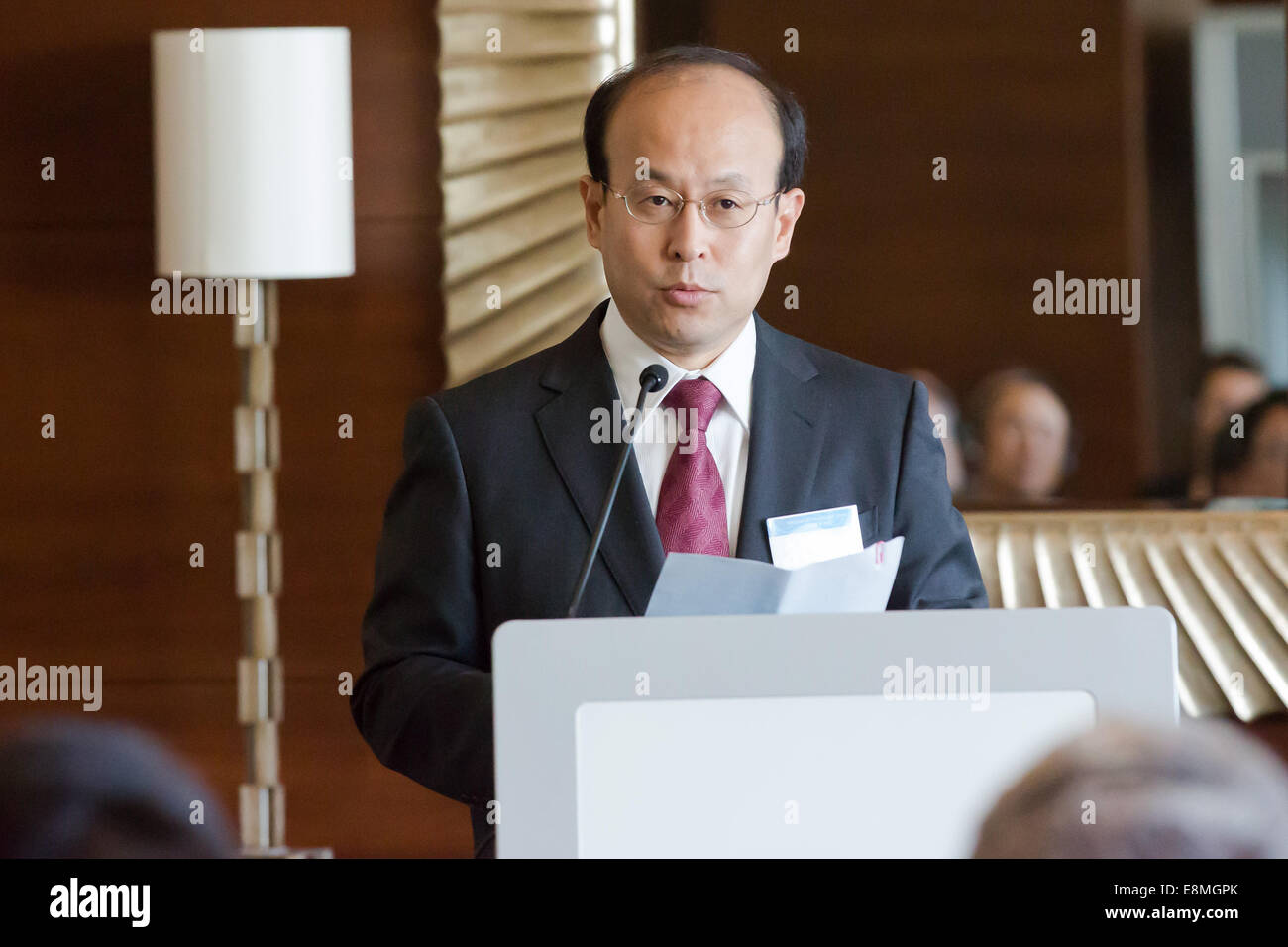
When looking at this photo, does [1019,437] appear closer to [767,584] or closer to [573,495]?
[573,495]

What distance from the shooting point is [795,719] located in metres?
0.64

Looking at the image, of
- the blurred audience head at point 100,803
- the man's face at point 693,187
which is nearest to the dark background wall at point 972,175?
the man's face at point 693,187

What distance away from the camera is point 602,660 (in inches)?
24.9

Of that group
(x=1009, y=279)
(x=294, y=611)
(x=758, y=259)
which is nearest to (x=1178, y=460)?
(x=1009, y=279)

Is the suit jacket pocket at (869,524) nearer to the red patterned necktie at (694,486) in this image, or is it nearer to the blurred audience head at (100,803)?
the red patterned necktie at (694,486)

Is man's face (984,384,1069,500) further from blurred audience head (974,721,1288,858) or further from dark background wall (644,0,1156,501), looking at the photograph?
blurred audience head (974,721,1288,858)

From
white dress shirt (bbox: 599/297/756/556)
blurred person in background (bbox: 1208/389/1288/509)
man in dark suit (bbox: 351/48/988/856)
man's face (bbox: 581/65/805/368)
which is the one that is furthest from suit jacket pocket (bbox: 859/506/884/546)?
blurred person in background (bbox: 1208/389/1288/509)

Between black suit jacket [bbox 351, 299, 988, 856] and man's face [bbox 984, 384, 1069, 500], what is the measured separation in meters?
1.96

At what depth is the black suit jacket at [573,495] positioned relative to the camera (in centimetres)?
143

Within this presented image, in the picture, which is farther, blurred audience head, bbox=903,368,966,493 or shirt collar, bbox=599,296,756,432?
blurred audience head, bbox=903,368,966,493

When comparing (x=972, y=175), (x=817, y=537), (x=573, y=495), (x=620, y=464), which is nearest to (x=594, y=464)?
(x=573, y=495)

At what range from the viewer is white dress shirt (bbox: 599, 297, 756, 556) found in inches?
59.2

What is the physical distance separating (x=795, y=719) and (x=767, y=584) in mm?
235
